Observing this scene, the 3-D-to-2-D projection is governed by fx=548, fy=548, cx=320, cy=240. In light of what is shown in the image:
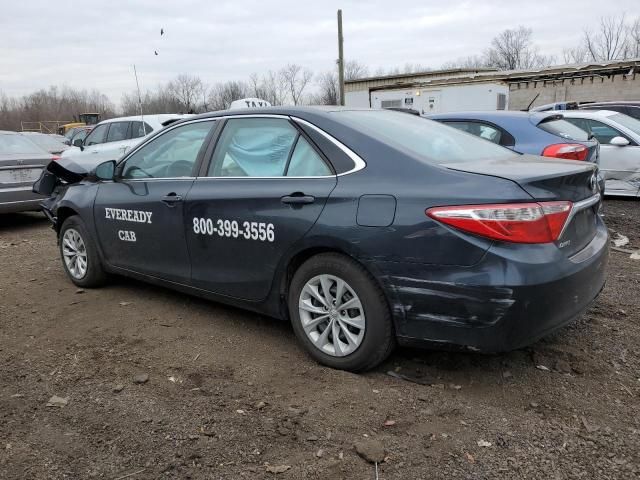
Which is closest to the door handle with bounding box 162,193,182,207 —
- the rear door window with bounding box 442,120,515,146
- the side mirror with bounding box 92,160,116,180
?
the side mirror with bounding box 92,160,116,180

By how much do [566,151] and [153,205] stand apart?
14.7ft

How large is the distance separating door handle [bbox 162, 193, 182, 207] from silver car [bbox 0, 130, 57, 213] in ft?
16.5

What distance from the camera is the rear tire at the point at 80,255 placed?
482 centimetres

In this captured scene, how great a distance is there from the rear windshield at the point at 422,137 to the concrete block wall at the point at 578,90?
23.7 metres

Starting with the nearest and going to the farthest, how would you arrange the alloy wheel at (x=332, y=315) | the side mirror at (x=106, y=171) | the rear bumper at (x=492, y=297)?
the rear bumper at (x=492, y=297)
the alloy wheel at (x=332, y=315)
the side mirror at (x=106, y=171)

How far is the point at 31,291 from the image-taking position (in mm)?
5051

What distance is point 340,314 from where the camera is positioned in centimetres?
313

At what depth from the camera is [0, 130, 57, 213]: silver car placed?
784 cm

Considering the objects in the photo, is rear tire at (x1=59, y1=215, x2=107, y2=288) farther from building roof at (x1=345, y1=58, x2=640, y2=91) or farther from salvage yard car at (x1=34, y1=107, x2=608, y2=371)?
building roof at (x1=345, y1=58, x2=640, y2=91)

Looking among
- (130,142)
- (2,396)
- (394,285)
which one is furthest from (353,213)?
(130,142)

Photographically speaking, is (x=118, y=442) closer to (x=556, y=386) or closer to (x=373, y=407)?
(x=373, y=407)

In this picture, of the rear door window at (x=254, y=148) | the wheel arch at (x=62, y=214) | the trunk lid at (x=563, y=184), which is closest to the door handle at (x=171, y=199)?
the rear door window at (x=254, y=148)

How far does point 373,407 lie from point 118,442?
1265 mm

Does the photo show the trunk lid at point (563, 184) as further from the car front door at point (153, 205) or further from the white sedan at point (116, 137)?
the white sedan at point (116, 137)
